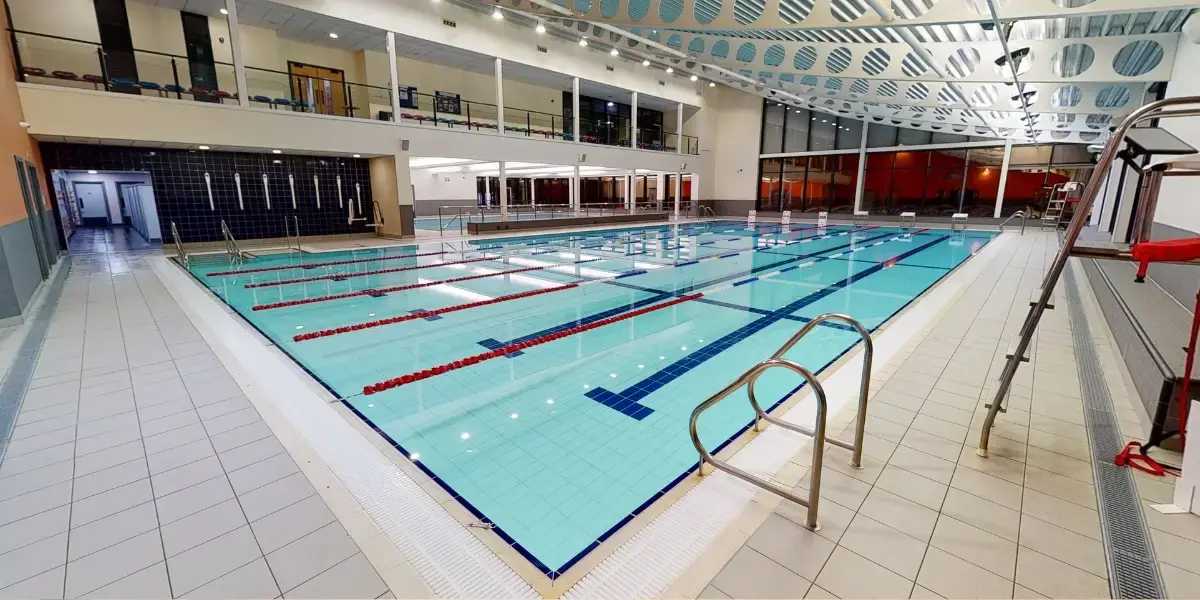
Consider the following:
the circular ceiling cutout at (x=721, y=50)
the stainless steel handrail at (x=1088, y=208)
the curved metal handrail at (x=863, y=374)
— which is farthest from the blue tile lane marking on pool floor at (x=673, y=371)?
the circular ceiling cutout at (x=721, y=50)

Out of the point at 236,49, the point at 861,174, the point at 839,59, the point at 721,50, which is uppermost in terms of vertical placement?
the point at 236,49

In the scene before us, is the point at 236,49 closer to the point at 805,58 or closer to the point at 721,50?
the point at 721,50

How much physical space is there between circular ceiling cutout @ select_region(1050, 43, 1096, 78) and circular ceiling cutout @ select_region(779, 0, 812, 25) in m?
3.58

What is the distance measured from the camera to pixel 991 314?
4.74 metres

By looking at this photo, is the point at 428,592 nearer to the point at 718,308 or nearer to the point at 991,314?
the point at 718,308

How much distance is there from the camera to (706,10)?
6.79m

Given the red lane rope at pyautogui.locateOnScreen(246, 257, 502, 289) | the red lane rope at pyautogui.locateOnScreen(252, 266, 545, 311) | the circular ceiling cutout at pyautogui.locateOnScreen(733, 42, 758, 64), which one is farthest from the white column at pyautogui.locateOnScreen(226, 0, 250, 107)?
the circular ceiling cutout at pyautogui.locateOnScreen(733, 42, 758, 64)

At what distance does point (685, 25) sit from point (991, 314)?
548 centimetres

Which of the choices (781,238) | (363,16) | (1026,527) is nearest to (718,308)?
(1026,527)

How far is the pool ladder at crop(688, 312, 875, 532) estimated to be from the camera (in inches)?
62.9

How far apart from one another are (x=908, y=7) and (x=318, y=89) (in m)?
11.9

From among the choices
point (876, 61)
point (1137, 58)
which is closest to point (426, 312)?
point (876, 61)

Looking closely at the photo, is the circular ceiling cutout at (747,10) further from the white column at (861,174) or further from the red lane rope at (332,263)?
the white column at (861,174)

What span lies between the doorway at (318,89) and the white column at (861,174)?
1672 cm
